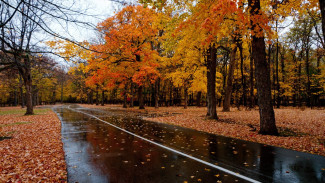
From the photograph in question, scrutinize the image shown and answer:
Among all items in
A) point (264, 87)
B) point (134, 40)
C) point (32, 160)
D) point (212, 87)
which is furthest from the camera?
point (134, 40)

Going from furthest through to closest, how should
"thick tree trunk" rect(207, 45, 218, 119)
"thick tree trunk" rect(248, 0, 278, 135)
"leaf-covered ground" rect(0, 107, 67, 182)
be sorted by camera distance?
"thick tree trunk" rect(207, 45, 218, 119) → "thick tree trunk" rect(248, 0, 278, 135) → "leaf-covered ground" rect(0, 107, 67, 182)

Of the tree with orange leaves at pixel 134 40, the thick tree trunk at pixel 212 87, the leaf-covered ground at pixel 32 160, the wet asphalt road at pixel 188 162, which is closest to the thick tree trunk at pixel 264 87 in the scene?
the wet asphalt road at pixel 188 162

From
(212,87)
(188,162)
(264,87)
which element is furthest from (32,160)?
(212,87)

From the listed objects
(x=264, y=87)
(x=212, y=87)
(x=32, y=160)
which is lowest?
(x=32, y=160)

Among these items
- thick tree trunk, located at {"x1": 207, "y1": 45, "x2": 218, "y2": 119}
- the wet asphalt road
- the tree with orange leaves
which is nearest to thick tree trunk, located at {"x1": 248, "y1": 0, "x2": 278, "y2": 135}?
the wet asphalt road

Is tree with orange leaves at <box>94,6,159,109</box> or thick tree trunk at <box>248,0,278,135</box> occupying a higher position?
tree with orange leaves at <box>94,6,159,109</box>

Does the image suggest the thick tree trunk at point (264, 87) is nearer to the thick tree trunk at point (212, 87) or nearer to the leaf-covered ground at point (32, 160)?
the thick tree trunk at point (212, 87)

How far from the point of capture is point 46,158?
20.4 feet

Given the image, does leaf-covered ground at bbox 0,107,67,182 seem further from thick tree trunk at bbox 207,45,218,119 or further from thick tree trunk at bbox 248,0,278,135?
thick tree trunk at bbox 207,45,218,119

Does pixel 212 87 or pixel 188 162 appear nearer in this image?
pixel 188 162

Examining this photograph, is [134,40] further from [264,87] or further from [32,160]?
[32,160]

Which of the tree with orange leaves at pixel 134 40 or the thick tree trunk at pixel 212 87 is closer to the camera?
the thick tree trunk at pixel 212 87

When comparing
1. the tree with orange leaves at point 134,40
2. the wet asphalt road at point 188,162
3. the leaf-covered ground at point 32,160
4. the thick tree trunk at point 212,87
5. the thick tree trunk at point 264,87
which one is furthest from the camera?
the tree with orange leaves at point 134,40

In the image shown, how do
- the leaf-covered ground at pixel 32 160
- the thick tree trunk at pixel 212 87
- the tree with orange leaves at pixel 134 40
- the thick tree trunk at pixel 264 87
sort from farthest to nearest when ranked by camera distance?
the tree with orange leaves at pixel 134 40
the thick tree trunk at pixel 212 87
the thick tree trunk at pixel 264 87
the leaf-covered ground at pixel 32 160
